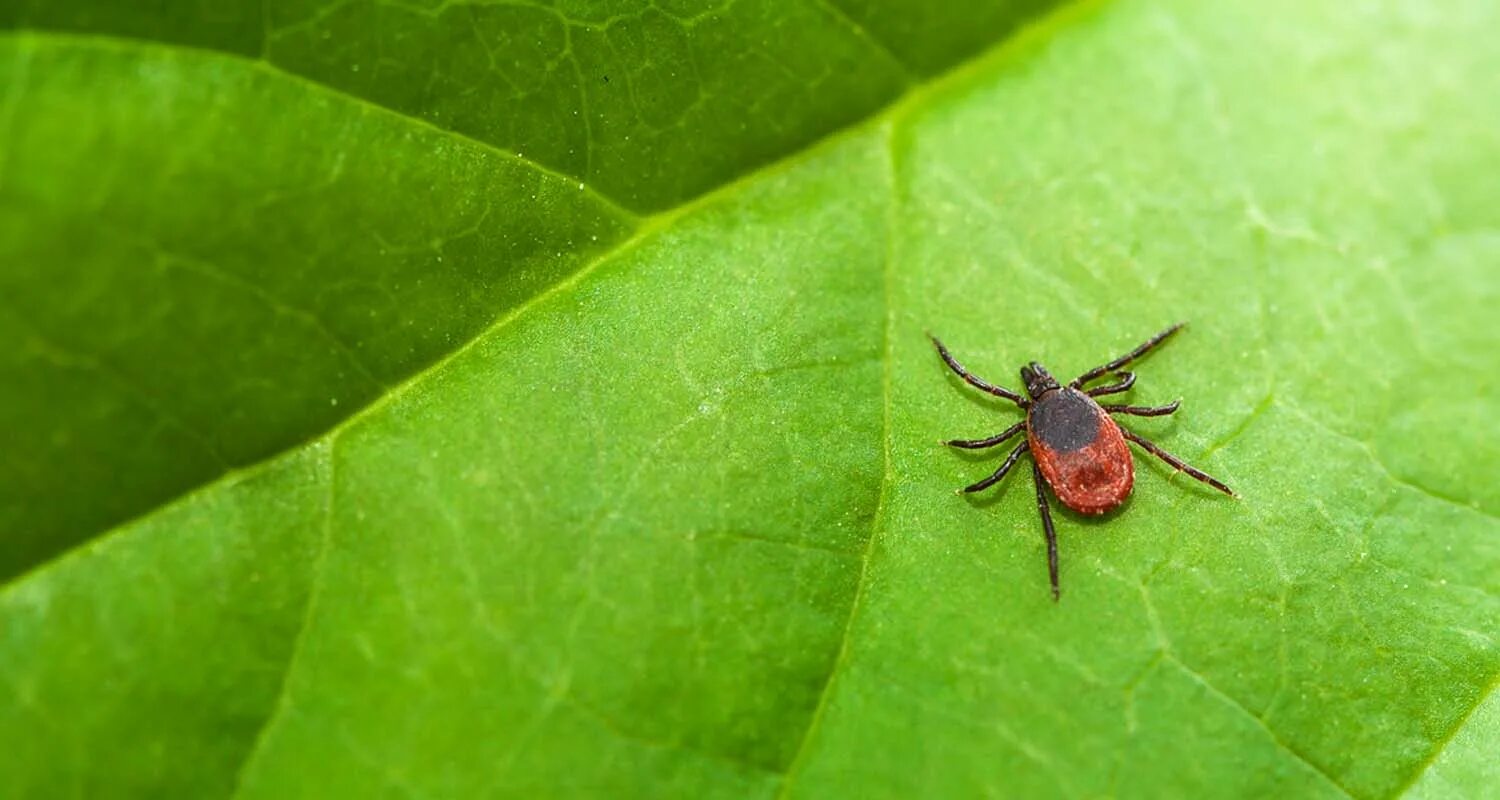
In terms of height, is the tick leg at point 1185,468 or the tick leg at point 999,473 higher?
the tick leg at point 999,473

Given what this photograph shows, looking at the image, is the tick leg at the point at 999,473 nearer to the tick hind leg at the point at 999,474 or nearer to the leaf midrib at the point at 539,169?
the tick hind leg at the point at 999,474

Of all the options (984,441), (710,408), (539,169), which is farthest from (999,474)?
(539,169)

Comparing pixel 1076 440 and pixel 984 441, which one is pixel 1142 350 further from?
pixel 984 441

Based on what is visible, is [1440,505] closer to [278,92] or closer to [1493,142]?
[1493,142]

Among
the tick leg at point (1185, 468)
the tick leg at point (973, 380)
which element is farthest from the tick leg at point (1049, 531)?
the tick leg at point (1185, 468)

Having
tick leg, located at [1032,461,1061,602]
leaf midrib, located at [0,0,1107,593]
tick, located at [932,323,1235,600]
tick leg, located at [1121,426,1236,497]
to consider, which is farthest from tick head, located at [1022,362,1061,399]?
leaf midrib, located at [0,0,1107,593]

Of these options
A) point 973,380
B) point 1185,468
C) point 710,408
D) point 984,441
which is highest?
point 710,408

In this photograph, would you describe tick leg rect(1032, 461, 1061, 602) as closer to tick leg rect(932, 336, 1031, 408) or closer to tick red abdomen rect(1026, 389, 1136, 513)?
tick red abdomen rect(1026, 389, 1136, 513)
